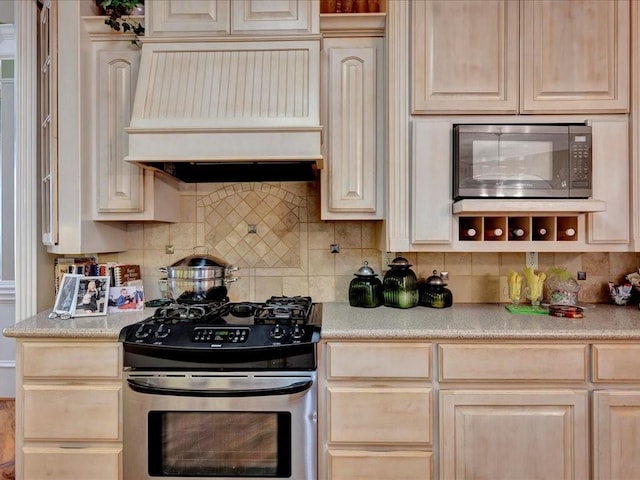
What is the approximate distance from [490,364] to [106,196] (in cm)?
198

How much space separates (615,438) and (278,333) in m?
1.44

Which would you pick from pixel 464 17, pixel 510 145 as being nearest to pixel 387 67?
pixel 464 17

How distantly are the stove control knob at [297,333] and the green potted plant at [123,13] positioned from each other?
1616 millimetres

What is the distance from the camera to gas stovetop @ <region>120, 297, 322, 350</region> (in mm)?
1569

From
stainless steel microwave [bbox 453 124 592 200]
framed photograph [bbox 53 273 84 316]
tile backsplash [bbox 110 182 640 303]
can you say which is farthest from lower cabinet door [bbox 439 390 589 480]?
framed photograph [bbox 53 273 84 316]

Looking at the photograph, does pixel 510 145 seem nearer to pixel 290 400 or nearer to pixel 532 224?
pixel 532 224

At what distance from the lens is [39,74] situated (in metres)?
2.05

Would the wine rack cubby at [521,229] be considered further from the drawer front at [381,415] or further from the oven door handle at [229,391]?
the oven door handle at [229,391]

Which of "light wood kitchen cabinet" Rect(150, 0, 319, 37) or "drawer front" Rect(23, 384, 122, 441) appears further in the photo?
"light wood kitchen cabinet" Rect(150, 0, 319, 37)

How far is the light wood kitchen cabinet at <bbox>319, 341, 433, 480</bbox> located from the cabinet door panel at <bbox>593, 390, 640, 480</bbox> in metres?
0.68

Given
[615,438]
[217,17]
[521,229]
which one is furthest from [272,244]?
[615,438]

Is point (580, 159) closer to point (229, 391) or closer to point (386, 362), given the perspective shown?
point (386, 362)

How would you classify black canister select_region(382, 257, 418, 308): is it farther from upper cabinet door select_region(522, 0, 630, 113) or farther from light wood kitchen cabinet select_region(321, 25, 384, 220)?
upper cabinet door select_region(522, 0, 630, 113)

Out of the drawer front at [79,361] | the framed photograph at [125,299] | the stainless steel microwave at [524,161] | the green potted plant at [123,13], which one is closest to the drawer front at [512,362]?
the stainless steel microwave at [524,161]
